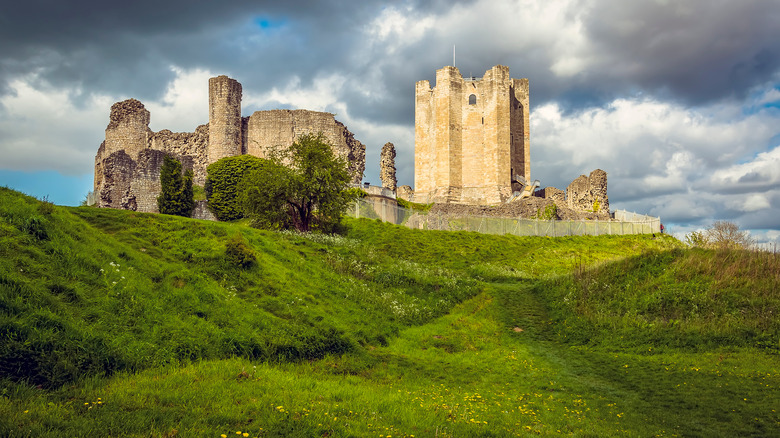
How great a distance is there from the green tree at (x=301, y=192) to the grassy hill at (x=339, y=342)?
283 inches

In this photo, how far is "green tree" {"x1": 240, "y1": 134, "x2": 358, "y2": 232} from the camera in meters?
26.4

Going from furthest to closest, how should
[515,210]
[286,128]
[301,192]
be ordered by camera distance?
[286,128], [515,210], [301,192]

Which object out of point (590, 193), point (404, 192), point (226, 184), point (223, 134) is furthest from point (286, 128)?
point (590, 193)

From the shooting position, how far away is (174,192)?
115ft

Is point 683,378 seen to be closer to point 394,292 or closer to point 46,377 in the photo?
point 394,292

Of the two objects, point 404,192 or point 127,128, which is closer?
point 127,128

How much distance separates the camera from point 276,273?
48.0 ft

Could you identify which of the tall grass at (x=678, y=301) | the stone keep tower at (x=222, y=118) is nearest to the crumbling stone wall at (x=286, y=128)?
the stone keep tower at (x=222, y=118)

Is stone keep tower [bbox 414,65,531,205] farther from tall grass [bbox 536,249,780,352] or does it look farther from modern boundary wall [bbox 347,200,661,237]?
tall grass [bbox 536,249,780,352]

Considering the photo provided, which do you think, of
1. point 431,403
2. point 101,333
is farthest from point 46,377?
point 431,403

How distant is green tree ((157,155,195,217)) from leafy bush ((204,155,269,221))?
2.97 meters

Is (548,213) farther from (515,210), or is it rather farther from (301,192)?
(301,192)

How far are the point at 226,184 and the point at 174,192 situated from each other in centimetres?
503

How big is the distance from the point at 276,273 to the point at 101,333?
6.50 meters
